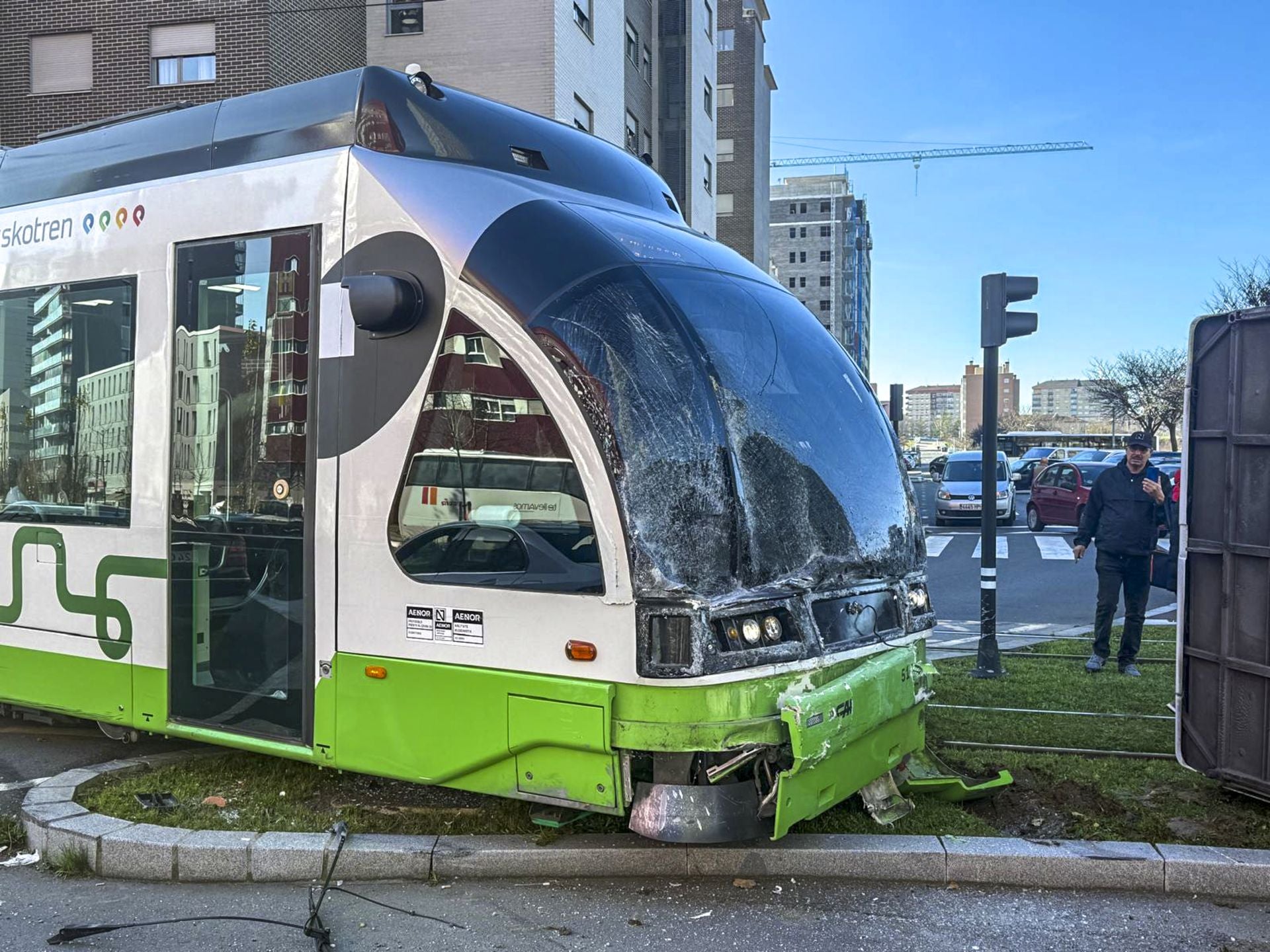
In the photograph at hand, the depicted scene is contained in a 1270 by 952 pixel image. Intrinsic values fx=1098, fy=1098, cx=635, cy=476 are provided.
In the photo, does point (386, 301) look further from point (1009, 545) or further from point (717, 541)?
point (1009, 545)

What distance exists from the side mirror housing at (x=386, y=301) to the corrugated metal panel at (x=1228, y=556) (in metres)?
3.74

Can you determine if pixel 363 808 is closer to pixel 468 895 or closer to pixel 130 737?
pixel 468 895

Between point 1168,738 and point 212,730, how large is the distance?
5.30 meters

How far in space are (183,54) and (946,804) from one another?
21028 mm

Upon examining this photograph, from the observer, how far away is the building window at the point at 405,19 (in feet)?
74.3

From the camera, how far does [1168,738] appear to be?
646 centimetres

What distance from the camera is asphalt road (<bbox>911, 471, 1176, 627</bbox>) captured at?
13.1 metres

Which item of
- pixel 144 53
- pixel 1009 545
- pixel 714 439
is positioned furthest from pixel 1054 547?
pixel 144 53

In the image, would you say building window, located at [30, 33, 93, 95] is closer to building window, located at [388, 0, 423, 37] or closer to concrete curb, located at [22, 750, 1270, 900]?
building window, located at [388, 0, 423, 37]

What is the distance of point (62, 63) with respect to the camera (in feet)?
70.9

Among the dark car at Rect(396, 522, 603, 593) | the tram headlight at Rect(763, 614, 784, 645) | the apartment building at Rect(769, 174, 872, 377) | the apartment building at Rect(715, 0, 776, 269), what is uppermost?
the apartment building at Rect(769, 174, 872, 377)

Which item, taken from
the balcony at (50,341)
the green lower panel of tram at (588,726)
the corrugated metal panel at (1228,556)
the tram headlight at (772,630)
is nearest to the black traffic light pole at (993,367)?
the corrugated metal panel at (1228,556)

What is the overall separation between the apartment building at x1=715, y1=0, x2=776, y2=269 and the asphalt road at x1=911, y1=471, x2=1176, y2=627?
79.6 feet

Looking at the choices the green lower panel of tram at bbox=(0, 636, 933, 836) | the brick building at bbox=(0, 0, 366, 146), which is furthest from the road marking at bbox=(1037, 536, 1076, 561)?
the brick building at bbox=(0, 0, 366, 146)
